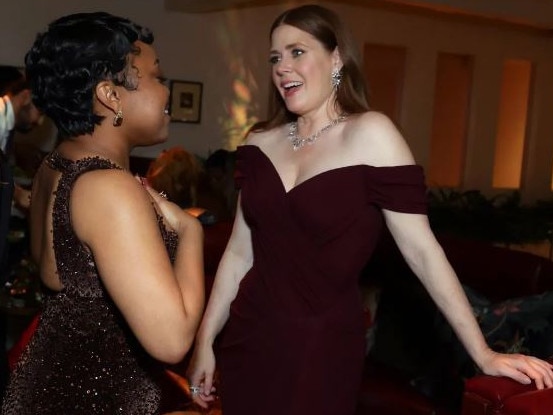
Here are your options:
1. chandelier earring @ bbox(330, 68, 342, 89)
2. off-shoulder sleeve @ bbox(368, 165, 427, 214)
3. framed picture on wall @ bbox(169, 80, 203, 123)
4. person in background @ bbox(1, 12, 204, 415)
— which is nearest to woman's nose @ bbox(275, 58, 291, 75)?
chandelier earring @ bbox(330, 68, 342, 89)

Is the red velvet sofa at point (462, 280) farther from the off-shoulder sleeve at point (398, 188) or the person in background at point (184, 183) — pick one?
the person in background at point (184, 183)

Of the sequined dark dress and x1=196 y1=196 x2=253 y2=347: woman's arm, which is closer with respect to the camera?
the sequined dark dress

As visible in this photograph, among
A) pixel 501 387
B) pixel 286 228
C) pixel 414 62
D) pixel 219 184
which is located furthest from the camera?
pixel 414 62

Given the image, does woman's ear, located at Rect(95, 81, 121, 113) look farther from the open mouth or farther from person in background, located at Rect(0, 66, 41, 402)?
the open mouth

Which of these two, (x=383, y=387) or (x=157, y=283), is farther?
(x=383, y=387)

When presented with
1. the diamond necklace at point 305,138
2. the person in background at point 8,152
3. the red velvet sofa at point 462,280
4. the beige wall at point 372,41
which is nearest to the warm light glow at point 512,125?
the beige wall at point 372,41

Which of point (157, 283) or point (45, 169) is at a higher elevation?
point (45, 169)

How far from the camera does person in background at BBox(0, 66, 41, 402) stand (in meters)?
2.08

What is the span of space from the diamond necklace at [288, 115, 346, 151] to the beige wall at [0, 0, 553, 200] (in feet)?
16.6

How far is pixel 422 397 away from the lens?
291 cm

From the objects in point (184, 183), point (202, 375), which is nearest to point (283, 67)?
point (202, 375)

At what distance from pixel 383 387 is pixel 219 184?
3.38 meters

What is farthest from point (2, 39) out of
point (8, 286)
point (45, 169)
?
point (45, 169)

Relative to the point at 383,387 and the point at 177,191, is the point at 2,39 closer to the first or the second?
the point at 177,191
